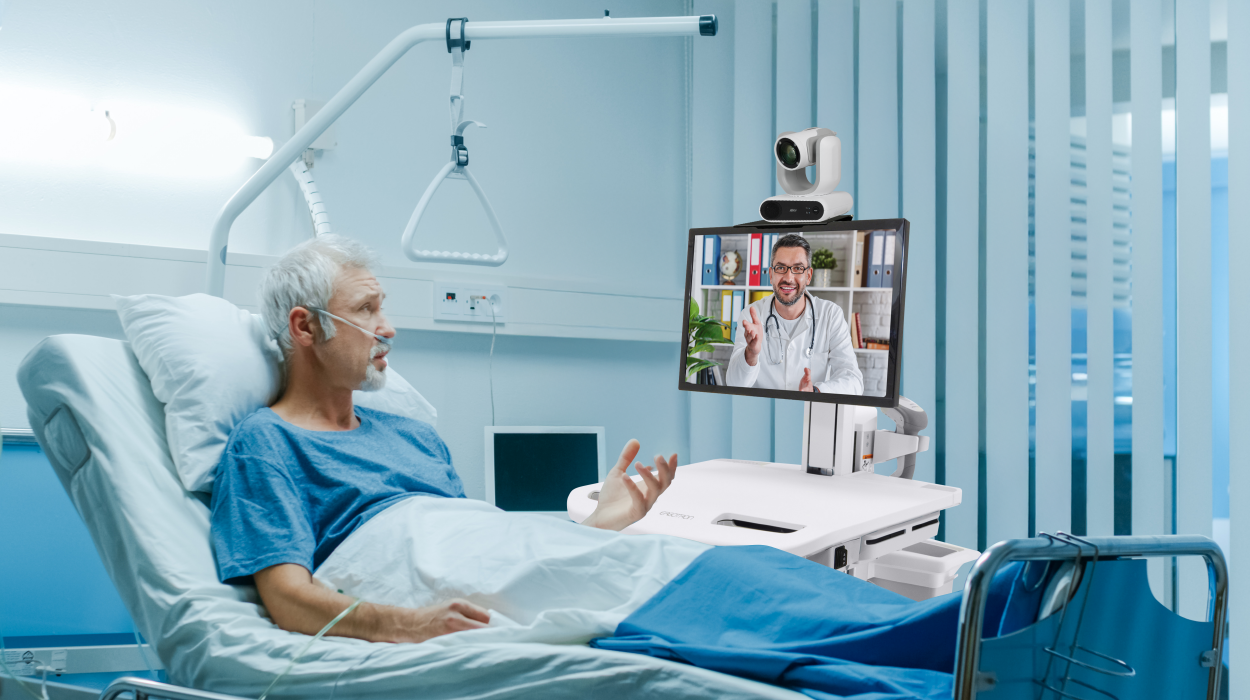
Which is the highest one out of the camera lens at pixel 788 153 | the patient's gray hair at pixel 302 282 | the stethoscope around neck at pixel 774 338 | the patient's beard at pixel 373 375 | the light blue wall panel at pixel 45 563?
the camera lens at pixel 788 153

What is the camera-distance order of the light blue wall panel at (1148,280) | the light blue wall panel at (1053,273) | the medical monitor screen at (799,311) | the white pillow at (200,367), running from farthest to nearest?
the light blue wall panel at (1053,273) → the light blue wall panel at (1148,280) → the medical monitor screen at (799,311) → the white pillow at (200,367)

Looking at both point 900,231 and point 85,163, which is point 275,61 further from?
point 900,231

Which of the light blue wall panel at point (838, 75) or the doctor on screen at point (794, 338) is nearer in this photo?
the doctor on screen at point (794, 338)

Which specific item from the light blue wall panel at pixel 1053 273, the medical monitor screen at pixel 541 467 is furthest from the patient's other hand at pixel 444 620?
the light blue wall panel at pixel 1053 273

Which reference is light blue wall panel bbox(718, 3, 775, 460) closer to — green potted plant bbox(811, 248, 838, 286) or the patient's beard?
green potted plant bbox(811, 248, 838, 286)

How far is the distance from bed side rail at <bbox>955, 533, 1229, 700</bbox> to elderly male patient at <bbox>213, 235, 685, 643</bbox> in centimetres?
40

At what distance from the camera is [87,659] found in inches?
55.7

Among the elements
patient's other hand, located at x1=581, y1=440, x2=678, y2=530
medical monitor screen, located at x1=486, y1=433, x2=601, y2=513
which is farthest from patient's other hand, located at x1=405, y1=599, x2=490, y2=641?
medical monitor screen, located at x1=486, y1=433, x2=601, y2=513

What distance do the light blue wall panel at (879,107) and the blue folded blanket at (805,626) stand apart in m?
1.53

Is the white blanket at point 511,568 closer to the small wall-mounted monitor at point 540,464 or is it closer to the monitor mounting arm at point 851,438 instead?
the monitor mounting arm at point 851,438

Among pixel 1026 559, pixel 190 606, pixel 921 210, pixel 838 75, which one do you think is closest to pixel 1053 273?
pixel 921 210

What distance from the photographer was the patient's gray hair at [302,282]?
53.4 inches

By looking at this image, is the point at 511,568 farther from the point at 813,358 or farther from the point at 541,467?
the point at 541,467

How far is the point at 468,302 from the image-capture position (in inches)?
87.7
